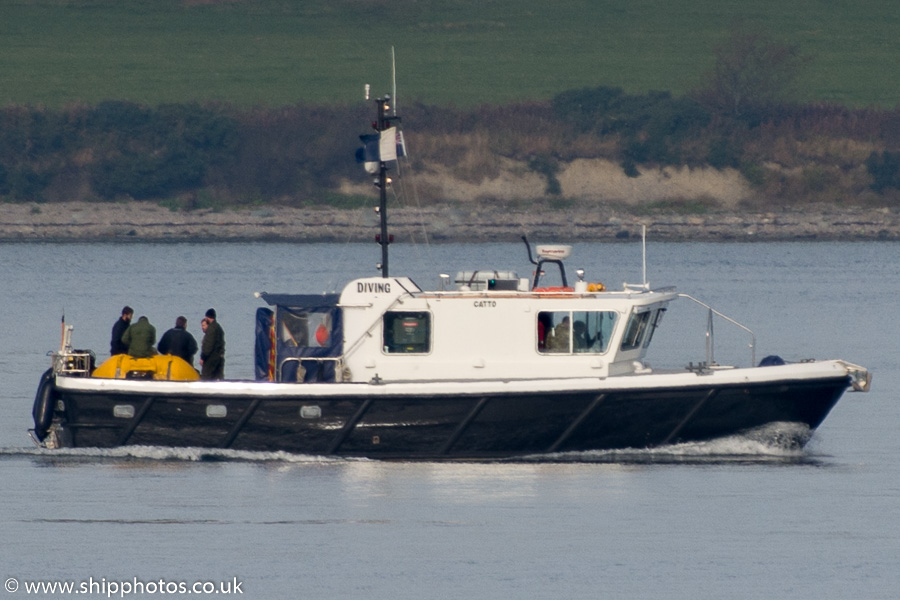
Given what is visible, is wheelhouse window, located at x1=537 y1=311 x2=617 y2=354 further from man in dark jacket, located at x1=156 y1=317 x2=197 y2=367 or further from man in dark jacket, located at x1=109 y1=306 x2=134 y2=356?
man in dark jacket, located at x1=109 y1=306 x2=134 y2=356

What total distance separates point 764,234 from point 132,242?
31.3 metres

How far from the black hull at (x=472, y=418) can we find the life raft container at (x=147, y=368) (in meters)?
0.39

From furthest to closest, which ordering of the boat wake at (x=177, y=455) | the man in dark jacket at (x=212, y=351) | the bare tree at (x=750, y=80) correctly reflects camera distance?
the bare tree at (x=750, y=80)
the man in dark jacket at (x=212, y=351)
the boat wake at (x=177, y=455)

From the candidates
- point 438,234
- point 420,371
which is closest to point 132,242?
point 438,234

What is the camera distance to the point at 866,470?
22.0 metres

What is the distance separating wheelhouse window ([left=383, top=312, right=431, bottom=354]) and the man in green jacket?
3.00m

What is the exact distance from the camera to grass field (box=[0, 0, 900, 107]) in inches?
4446

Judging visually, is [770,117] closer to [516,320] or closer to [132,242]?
[132,242]

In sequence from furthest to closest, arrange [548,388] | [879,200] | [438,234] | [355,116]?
[355,116] < [879,200] < [438,234] < [548,388]

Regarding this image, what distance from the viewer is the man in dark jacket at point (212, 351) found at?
22.3m

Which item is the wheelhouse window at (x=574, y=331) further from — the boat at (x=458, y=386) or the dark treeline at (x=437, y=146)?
the dark treeline at (x=437, y=146)

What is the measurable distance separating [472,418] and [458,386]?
449 millimetres

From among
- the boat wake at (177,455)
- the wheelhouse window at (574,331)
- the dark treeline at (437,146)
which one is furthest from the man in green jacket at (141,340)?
the dark treeline at (437,146)

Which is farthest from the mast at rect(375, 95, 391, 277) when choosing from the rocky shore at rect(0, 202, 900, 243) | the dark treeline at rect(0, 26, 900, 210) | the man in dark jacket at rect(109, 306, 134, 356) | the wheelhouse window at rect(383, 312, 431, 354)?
the dark treeline at rect(0, 26, 900, 210)
